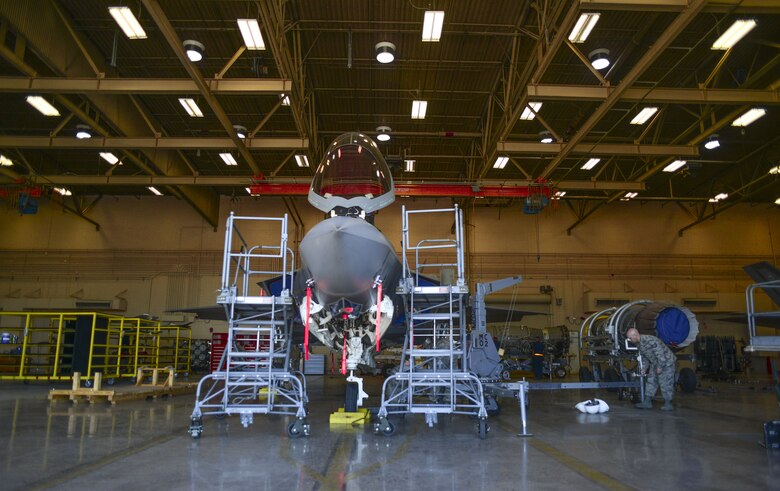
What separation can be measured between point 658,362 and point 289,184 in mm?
13089

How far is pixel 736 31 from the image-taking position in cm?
1152

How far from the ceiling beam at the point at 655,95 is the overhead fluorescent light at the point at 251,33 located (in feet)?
22.5

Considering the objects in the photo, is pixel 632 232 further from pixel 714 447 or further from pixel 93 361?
pixel 93 361

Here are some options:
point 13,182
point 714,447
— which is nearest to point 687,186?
point 714,447

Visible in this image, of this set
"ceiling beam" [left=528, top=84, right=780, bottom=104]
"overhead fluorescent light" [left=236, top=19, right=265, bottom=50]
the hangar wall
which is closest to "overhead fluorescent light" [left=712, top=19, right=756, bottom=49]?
"ceiling beam" [left=528, top=84, right=780, bottom=104]

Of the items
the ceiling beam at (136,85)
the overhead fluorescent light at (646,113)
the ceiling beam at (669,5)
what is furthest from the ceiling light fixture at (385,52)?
the overhead fluorescent light at (646,113)

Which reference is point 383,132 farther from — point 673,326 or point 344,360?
point 344,360

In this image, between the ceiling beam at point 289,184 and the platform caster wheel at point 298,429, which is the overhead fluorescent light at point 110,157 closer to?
the ceiling beam at point 289,184

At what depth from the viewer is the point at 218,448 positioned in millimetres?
5645

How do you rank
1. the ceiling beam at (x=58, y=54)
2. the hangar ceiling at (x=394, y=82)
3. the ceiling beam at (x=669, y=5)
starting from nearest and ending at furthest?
the ceiling beam at (x=669, y=5) → the ceiling beam at (x=58, y=54) → the hangar ceiling at (x=394, y=82)

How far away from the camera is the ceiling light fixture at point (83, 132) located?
1659cm

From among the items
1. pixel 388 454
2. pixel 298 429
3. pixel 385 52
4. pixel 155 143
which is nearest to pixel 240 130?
pixel 155 143

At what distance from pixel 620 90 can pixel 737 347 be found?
19809mm

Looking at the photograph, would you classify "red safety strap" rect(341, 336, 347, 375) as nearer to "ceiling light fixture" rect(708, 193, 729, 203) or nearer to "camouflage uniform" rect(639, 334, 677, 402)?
"camouflage uniform" rect(639, 334, 677, 402)
